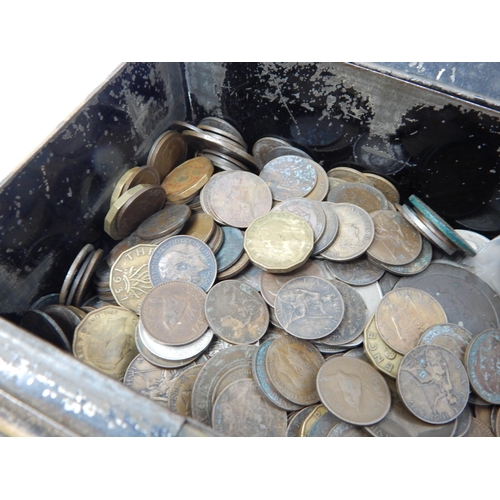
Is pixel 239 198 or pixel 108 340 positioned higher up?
pixel 239 198

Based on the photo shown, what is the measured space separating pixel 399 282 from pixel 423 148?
0.71m

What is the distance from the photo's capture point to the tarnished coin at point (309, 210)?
6.93ft

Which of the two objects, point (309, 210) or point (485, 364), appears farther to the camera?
point (309, 210)

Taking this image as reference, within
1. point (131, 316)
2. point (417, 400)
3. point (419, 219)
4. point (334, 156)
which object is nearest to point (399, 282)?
point (419, 219)

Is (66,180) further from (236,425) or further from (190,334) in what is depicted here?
(236,425)

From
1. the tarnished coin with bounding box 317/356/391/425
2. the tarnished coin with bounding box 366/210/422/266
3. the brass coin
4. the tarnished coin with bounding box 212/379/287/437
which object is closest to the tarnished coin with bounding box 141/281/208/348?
the tarnished coin with bounding box 212/379/287/437

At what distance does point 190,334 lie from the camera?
6.20 ft

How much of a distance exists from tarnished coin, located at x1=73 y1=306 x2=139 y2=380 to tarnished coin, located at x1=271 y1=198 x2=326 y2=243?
99 centimetres

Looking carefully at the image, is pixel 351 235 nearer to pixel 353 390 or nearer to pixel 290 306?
pixel 290 306

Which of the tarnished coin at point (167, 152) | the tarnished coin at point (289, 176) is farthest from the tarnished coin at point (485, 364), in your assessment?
the tarnished coin at point (167, 152)

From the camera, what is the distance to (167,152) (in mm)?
2496

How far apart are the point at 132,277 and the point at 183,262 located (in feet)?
0.92

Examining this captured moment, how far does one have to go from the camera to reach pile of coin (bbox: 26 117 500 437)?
1.72 meters

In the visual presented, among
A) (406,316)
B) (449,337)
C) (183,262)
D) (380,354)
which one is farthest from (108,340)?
(449,337)
